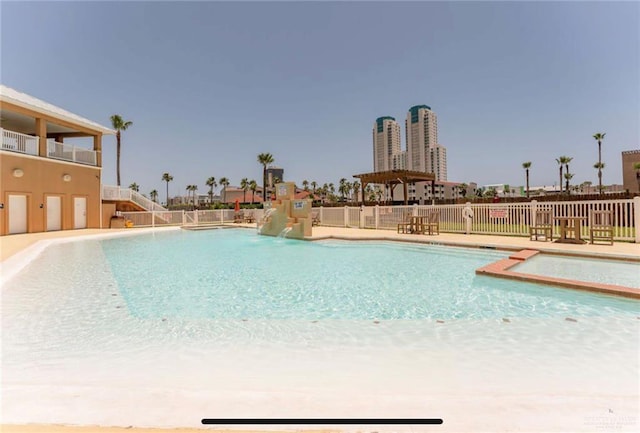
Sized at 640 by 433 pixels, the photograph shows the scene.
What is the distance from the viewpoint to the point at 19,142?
15641 mm

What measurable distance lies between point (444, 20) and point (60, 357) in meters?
18.6

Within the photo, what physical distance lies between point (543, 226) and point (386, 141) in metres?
94.0

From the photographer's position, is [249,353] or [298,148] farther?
[298,148]

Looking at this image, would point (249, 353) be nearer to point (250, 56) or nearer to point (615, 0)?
point (615, 0)

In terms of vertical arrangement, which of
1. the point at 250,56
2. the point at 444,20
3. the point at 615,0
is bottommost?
the point at 615,0

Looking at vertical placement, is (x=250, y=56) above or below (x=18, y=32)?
above

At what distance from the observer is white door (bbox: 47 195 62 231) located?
17250 millimetres

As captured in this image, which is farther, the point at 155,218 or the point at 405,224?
the point at 155,218

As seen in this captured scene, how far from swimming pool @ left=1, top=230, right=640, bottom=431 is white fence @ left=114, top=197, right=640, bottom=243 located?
7.27m

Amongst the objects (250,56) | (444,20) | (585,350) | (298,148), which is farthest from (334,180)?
(585,350)

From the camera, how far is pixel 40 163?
16.5m

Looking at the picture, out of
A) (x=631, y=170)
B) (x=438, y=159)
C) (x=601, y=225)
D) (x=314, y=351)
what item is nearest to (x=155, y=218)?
(x=314, y=351)

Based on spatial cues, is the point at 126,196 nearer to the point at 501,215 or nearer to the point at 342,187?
the point at 501,215

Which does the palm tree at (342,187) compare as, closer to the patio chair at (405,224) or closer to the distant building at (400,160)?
the distant building at (400,160)
